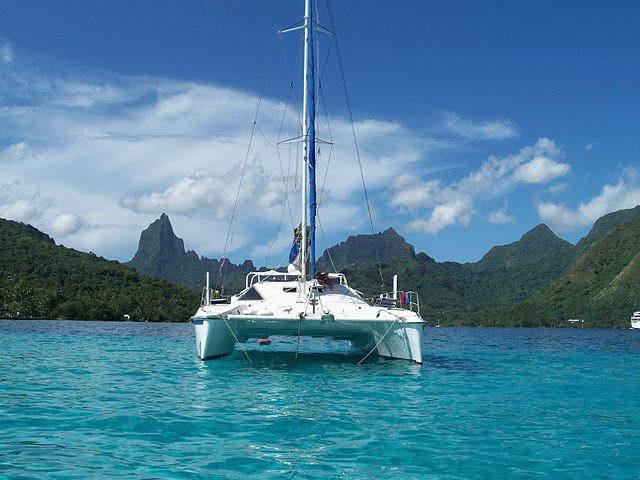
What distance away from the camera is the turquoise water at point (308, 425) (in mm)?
5375

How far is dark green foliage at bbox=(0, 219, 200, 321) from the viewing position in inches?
2879

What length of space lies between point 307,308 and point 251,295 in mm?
2657

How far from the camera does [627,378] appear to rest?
48.2ft

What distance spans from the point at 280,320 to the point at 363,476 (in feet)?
27.6

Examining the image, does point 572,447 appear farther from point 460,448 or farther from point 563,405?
point 563,405

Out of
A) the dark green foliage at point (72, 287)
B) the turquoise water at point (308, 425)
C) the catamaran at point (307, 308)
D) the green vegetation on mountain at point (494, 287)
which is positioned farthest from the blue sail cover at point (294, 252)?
the green vegetation on mountain at point (494, 287)

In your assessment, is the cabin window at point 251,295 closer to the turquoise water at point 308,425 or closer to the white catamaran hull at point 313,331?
the white catamaran hull at point 313,331

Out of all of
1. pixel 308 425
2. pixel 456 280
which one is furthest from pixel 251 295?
pixel 456 280

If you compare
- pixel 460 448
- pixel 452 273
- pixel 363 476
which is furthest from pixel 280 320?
pixel 452 273

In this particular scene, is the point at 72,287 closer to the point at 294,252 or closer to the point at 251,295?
the point at 294,252

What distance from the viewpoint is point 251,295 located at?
15.8m

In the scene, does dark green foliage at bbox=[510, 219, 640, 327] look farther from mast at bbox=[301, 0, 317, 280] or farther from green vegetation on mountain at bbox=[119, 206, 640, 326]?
mast at bbox=[301, 0, 317, 280]

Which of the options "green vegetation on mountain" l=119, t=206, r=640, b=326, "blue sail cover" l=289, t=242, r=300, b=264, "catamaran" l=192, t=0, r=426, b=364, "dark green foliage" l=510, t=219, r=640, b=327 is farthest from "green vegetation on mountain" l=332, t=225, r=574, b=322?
"catamaran" l=192, t=0, r=426, b=364

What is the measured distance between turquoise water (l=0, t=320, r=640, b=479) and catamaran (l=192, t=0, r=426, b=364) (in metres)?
1.22
